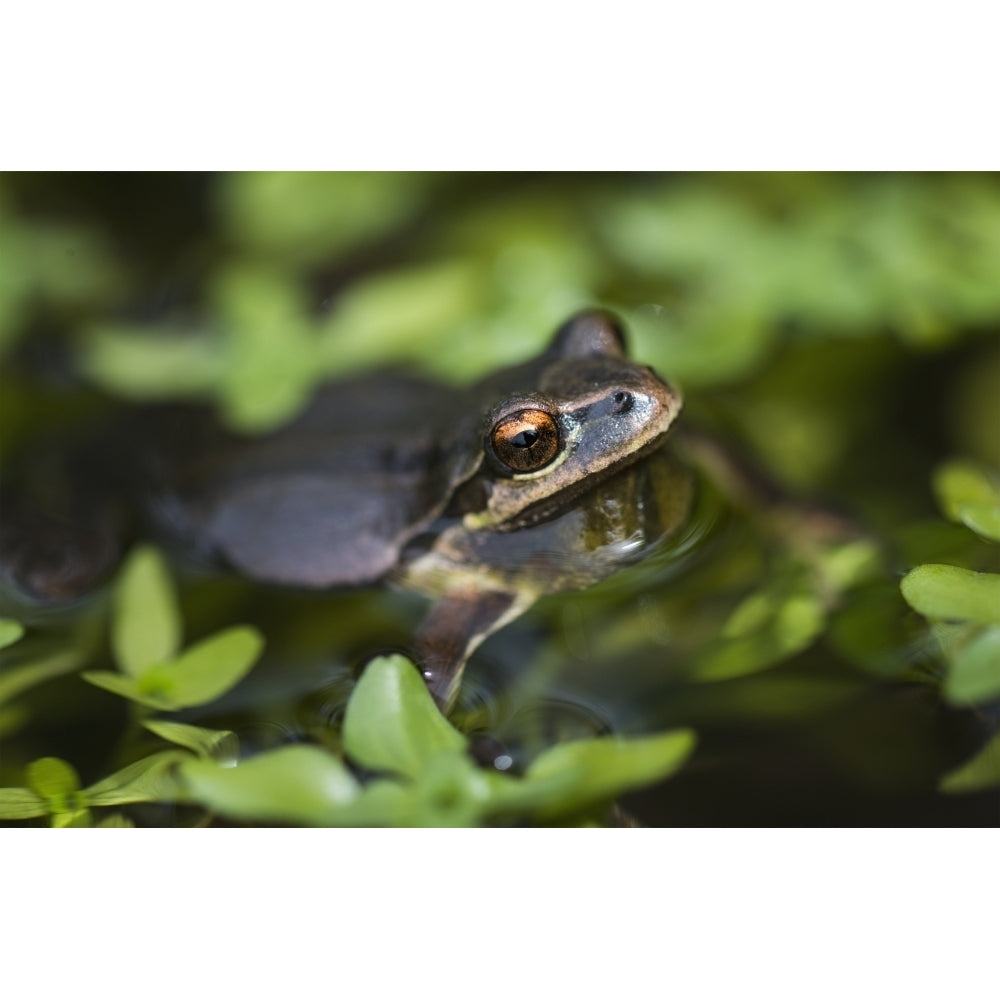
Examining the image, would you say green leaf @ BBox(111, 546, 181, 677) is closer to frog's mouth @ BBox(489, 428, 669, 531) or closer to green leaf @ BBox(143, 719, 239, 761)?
green leaf @ BBox(143, 719, 239, 761)

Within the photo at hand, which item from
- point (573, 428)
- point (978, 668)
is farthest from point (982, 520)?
point (573, 428)

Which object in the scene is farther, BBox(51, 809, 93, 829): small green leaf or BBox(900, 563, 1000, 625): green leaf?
BBox(51, 809, 93, 829): small green leaf

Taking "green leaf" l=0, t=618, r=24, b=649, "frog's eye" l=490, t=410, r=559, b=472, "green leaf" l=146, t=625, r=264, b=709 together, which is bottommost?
"green leaf" l=146, t=625, r=264, b=709

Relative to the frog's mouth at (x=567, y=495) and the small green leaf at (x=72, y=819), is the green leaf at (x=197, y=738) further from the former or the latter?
the frog's mouth at (x=567, y=495)

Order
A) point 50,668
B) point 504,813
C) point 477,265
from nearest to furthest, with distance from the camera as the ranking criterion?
1. point 504,813
2. point 50,668
3. point 477,265

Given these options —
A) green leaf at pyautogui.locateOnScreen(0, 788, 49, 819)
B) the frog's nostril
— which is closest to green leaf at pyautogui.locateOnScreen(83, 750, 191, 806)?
green leaf at pyautogui.locateOnScreen(0, 788, 49, 819)

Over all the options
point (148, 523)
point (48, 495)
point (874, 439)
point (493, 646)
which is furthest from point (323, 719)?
point (874, 439)

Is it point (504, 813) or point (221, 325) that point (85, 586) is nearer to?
point (221, 325)
